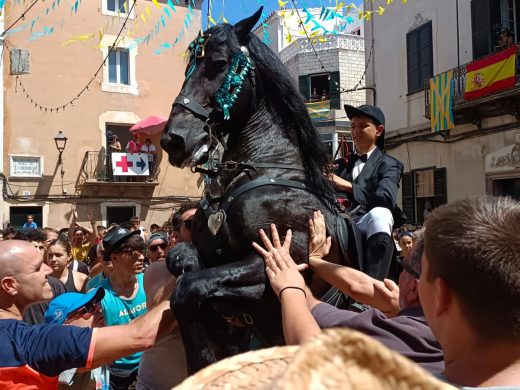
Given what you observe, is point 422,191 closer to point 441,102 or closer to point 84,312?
point 441,102

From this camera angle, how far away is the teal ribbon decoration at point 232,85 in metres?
2.78

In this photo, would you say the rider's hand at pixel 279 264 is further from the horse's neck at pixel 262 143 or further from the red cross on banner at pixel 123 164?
the red cross on banner at pixel 123 164

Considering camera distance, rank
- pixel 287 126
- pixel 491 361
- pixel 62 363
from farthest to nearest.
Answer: pixel 287 126 → pixel 62 363 → pixel 491 361

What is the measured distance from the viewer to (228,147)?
296 cm

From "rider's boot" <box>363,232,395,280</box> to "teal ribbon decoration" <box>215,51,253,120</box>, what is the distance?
3.26 ft

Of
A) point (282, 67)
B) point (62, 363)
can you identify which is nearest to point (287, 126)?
point (282, 67)

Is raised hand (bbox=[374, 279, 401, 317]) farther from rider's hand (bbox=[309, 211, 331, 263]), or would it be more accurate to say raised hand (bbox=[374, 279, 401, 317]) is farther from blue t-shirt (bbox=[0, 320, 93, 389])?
blue t-shirt (bbox=[0, 320, 93, 389])

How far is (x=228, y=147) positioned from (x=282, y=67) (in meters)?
0.50

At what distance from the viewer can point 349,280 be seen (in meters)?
2.39

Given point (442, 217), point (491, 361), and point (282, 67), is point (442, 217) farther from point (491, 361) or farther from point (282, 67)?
point (282, 67)

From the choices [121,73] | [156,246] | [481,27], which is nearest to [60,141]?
[121,73]

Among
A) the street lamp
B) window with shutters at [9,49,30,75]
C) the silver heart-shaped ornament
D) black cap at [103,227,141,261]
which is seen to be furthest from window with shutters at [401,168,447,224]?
the silver heart-shaped ornament

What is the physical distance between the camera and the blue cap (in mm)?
2773

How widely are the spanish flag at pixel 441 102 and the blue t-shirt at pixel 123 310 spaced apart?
482 inches
